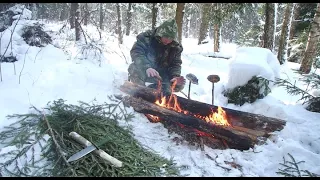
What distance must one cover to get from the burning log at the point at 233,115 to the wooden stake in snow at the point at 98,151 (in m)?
1.94

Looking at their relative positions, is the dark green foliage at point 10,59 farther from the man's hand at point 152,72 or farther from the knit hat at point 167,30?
the knit hat at point 167,30

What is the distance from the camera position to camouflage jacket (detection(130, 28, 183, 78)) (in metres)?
5.95

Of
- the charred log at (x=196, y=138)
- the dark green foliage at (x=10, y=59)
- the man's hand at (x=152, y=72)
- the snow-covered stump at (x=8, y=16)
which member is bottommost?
the charred log at (x=196, y=138)

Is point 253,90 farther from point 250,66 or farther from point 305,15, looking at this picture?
point 305,15

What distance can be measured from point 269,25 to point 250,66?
496cm

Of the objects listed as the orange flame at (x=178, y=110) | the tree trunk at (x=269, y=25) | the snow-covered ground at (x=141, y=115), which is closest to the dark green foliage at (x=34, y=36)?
the snow-covered ground at (x=141, y=115)

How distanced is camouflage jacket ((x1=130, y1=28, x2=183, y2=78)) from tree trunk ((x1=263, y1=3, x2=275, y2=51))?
208 inches

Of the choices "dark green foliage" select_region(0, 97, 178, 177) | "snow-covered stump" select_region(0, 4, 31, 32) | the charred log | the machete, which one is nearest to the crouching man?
the charred log

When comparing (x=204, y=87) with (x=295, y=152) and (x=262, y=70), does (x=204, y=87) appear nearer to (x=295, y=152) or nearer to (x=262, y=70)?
(x=262, y=70)

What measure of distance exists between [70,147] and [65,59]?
149 inches

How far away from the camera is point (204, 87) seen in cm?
757

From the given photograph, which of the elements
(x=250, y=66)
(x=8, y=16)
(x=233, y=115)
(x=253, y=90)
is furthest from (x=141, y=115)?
(x=8, y=16)

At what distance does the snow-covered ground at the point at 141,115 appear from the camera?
356cm

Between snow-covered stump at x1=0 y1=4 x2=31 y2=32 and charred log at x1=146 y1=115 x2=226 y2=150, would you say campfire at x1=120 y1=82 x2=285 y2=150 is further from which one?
snow-covered stump at x1=0 y1=4 x2=31 y2=32
